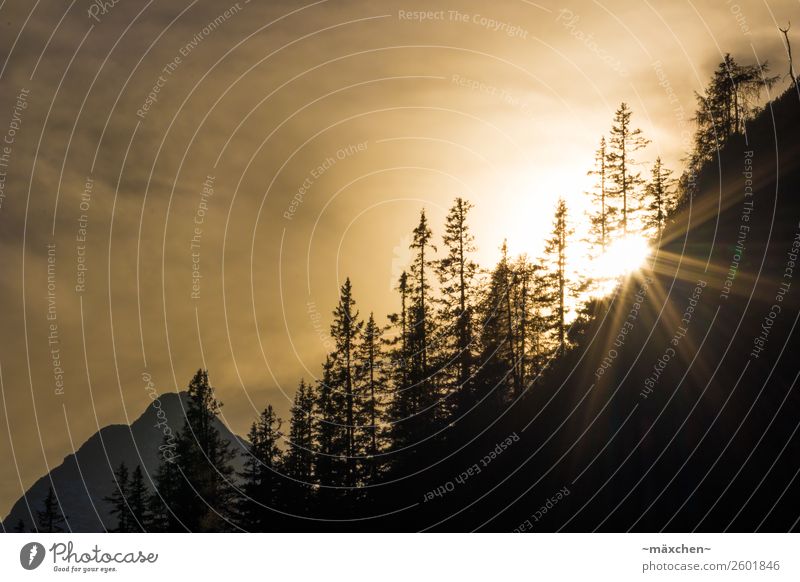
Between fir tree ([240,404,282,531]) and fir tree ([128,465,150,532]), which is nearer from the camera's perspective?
fir tree ([240,404,282,531])

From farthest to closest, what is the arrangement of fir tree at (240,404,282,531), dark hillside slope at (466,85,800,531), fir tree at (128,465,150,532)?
fir tree at (128,465,150,532)
fir tree at (240,404,282,531)
dark hillside slope at (466,85,800,531)

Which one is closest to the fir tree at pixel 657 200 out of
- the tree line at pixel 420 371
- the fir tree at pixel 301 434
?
the tree line at pixel 420 371

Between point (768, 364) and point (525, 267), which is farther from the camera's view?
point (525, 267)

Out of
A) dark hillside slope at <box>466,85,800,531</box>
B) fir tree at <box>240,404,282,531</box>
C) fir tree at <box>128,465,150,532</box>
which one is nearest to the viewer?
dark hillside slope at <box>466,85,800,531</box>

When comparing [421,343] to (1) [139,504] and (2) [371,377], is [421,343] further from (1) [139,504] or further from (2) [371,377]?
(1) [139,504]

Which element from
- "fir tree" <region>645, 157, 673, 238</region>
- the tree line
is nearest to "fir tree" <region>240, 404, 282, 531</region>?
the tree line

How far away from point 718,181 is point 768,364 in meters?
23.0

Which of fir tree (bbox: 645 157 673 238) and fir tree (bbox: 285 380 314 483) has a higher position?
fir tree (bbox: 645 157 673 238)

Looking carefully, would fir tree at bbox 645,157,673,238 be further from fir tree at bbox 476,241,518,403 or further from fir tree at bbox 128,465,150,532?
fir tree at bbox 128,465,150,532

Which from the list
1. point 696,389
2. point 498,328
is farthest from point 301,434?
point 696,389

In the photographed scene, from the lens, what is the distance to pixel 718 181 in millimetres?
63719
